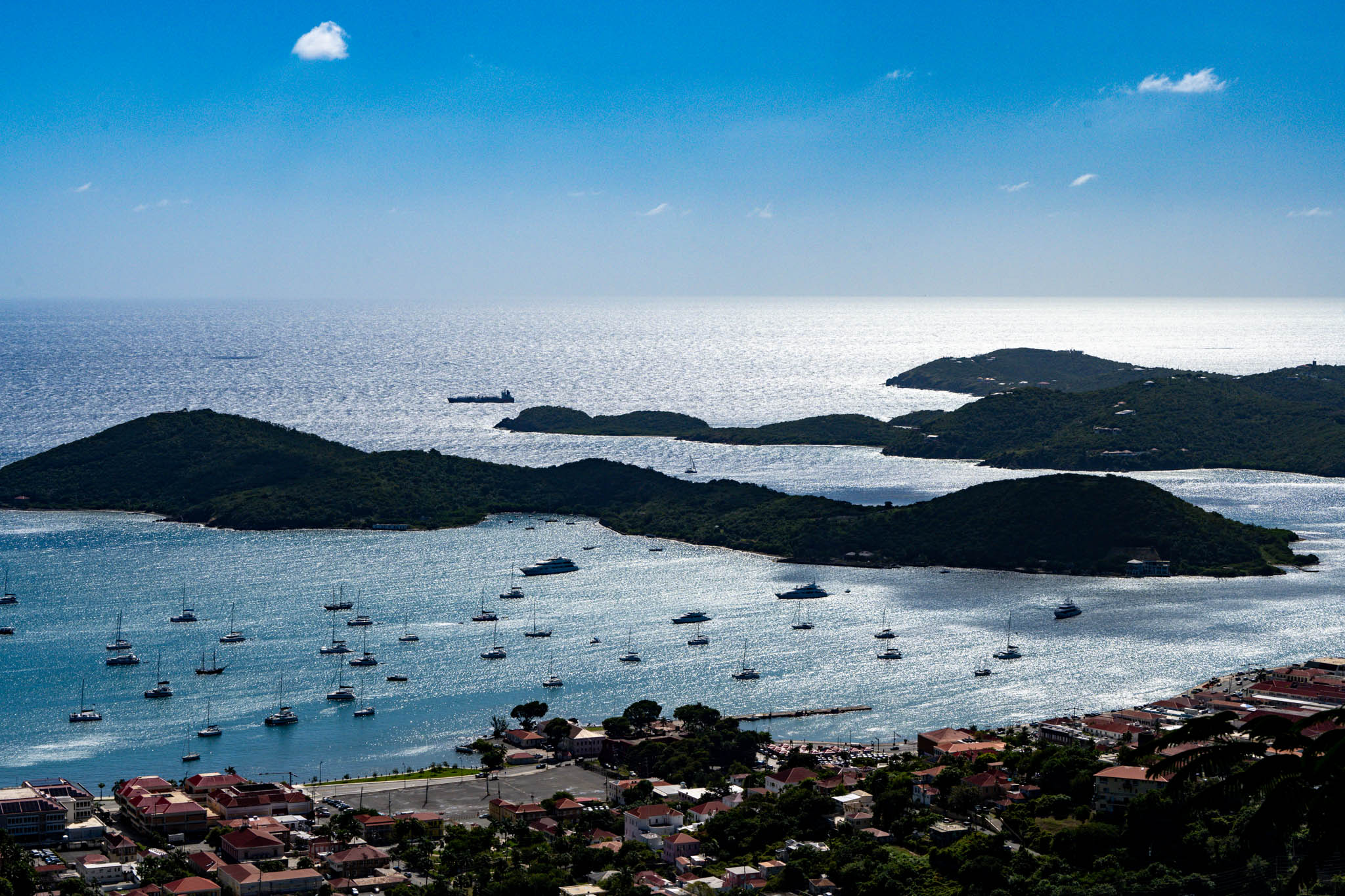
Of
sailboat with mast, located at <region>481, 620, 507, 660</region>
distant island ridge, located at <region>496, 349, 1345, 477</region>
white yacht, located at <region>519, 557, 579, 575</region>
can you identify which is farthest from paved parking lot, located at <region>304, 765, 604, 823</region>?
distant island ridge, located at <region>496, 349, 1345, 477</region>

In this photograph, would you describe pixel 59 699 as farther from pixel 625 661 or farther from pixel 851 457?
pixel 851 457

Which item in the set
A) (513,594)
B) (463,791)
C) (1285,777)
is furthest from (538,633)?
(1285,777)

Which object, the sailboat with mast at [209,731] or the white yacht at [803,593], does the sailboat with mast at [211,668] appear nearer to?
the sailboat with mast at [209,731]

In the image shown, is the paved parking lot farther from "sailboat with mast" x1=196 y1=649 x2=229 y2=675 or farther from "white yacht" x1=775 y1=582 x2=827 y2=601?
"white yacht" x1=775 y1=582 x2=827 y2=601

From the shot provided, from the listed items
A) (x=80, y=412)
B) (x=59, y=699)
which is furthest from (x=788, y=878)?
(x=80, y=412)

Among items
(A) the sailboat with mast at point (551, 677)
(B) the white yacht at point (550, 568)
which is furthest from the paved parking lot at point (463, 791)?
(B) the white yacht at point (550, 568)

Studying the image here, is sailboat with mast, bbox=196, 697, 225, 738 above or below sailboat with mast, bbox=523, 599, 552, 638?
below

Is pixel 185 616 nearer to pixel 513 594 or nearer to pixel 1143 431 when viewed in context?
pixel 513 594
